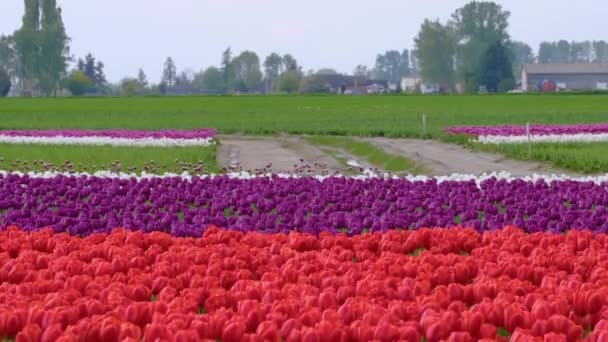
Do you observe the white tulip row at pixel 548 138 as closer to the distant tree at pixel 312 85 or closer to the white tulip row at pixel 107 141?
the white tulip row at pixel 107 141

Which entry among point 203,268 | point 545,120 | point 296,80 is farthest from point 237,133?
point 296,80

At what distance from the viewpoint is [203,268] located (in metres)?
6.08

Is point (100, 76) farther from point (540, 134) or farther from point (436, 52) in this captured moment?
point (540, 134)

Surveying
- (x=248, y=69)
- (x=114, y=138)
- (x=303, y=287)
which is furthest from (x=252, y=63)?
(x=303, y=287)

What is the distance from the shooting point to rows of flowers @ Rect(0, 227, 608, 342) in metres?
4.51

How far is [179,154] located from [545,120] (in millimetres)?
23525

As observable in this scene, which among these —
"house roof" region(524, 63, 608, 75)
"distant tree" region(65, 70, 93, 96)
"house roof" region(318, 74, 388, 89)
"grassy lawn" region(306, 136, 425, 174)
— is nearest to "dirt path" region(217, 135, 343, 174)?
"grassy lawn" region(306, 136, 425, 174)

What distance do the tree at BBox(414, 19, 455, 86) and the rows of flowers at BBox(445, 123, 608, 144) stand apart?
4176 inches

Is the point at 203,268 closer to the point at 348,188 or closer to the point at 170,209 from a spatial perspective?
the point at 170,209

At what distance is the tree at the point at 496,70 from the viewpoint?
114000mm

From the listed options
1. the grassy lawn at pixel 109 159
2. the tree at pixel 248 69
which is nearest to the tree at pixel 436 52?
the tree at pixel 248 69

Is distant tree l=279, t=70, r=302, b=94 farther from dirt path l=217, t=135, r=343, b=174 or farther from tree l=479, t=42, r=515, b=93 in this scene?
dirt path l=217, t=135, r=343, b=174

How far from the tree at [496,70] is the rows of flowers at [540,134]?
281 feet

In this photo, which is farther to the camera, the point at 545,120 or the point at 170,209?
the point at 545,120
